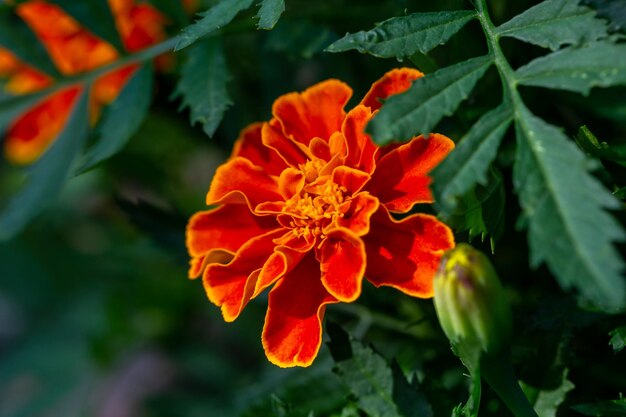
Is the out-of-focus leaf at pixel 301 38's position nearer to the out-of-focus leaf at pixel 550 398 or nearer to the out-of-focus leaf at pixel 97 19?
the out-of-focus leaf at pixel 97 19

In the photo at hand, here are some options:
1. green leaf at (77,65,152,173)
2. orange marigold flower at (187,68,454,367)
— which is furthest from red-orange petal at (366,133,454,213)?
green leaf at (77,65,152,173)

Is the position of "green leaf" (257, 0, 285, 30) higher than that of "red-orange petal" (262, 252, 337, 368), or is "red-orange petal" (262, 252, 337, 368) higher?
"green leaf" (257, 0, 285, 30)

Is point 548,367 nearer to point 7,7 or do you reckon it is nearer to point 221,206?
point 221,206

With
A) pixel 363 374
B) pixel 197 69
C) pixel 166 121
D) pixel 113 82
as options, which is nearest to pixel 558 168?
pixel 363 374

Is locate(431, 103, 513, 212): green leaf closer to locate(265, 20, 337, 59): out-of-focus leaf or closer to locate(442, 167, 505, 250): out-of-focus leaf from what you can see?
locate(442, 167, 505, 250): out-of-focus leaf

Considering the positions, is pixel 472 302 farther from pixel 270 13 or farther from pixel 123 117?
pixel 123 117

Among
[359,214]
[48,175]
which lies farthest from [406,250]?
[48,175]
